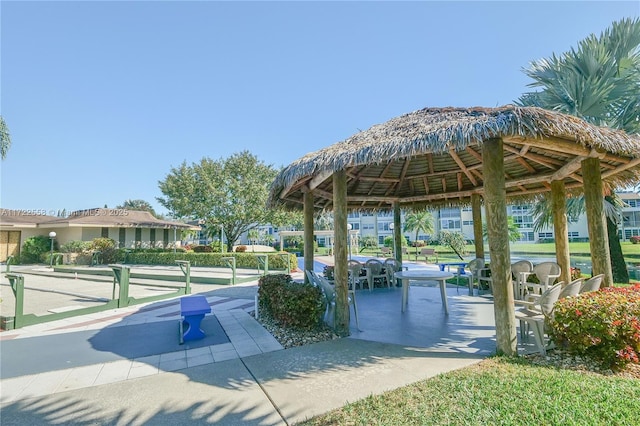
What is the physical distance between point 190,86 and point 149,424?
40.8ft

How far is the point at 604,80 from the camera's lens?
8461 mm

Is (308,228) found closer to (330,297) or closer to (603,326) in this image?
(330,297)

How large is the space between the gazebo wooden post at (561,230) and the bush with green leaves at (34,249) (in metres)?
31.7

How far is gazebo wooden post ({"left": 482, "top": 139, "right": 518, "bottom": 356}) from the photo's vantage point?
3.74 m

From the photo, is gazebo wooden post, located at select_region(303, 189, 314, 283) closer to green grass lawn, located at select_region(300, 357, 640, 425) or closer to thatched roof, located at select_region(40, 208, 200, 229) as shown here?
green grass lawn, located at select_region(300, 357, 640, 425)

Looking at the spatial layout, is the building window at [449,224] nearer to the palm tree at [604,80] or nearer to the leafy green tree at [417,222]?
the leafy green tree at [417,222]

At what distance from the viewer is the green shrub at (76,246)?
69.0 ft

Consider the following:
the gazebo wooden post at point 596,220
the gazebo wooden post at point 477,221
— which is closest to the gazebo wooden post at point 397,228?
the gazebo wooden post at point 477,221

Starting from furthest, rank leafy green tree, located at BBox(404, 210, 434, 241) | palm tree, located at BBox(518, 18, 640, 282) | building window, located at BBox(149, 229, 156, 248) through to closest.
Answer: leafy green tree, located at BBox(404, 210, 434, 241) → building window, located at BBox(149, 229, 156, 248) → palm tree, located at BBox(518, 18, 640, 282)

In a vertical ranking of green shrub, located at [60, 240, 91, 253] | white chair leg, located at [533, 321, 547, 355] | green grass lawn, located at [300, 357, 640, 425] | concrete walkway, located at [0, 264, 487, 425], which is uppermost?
green shrub, located at [60, 240, 91, 253]

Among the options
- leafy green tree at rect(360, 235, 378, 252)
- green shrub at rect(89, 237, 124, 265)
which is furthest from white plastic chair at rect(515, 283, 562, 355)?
leafy green tree at rect(360, 235, 378, 252)

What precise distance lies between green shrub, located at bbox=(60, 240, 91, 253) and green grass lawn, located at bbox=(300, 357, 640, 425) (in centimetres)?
2576

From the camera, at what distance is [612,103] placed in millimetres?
8867

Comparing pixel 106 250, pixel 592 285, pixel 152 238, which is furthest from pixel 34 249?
pixel 592 285
